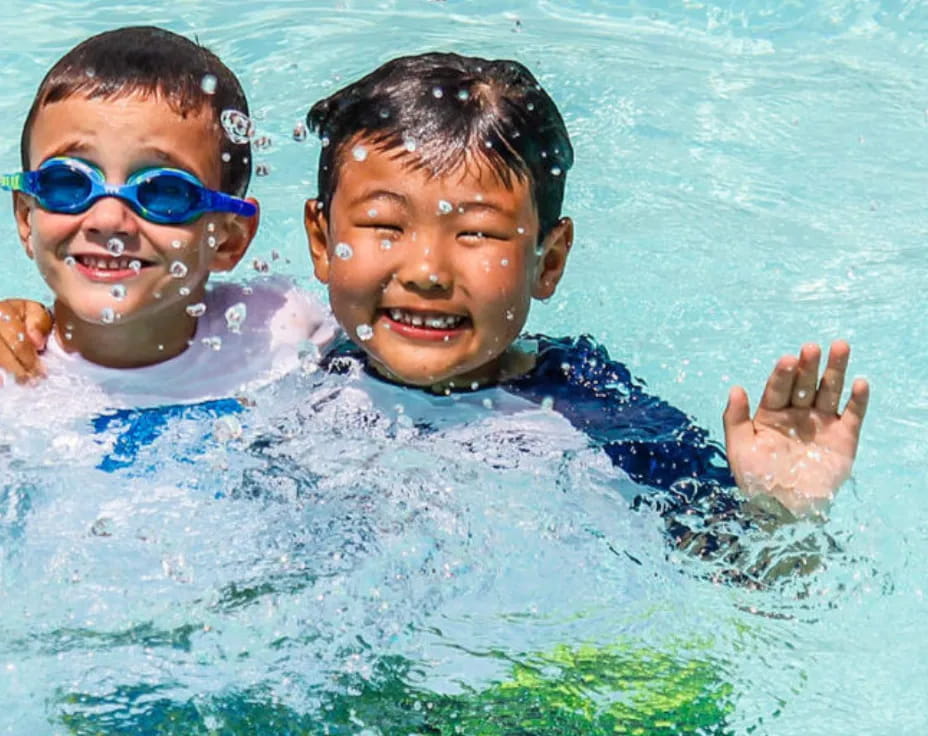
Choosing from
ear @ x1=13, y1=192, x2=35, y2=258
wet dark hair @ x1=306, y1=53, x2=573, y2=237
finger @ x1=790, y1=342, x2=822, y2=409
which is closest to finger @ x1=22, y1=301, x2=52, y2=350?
ear @ x1=13, y1=192, x2=35, y2=258

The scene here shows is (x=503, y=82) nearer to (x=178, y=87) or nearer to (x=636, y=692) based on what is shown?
(x=178, y=87)

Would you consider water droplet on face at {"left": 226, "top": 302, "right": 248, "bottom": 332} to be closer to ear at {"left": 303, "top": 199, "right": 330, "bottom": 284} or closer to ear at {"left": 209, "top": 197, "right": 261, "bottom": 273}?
ear at {"left": 209, "top": 197, "right": 261, "bottom": 273}

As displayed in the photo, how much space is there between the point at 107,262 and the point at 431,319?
2.32ft

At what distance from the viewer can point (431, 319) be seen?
10.4 feet

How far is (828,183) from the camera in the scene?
17.0 feet

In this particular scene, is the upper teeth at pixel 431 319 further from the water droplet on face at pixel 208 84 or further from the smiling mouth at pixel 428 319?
the water droplet on face at pixel 208 84

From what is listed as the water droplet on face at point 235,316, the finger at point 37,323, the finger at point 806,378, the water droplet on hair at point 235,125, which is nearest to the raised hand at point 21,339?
the finger at point 37,323

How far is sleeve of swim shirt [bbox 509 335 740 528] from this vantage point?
3139 mm

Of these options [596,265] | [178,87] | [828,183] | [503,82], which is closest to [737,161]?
[828,183]

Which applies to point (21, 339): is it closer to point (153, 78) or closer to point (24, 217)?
point (24, 217)

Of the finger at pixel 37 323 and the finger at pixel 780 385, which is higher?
the finger at pixel 780 385

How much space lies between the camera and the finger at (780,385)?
2.95m

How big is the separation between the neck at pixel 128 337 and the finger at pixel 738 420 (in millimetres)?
1237

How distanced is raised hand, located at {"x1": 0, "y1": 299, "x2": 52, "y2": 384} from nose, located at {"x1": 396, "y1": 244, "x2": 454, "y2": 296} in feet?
2.91
